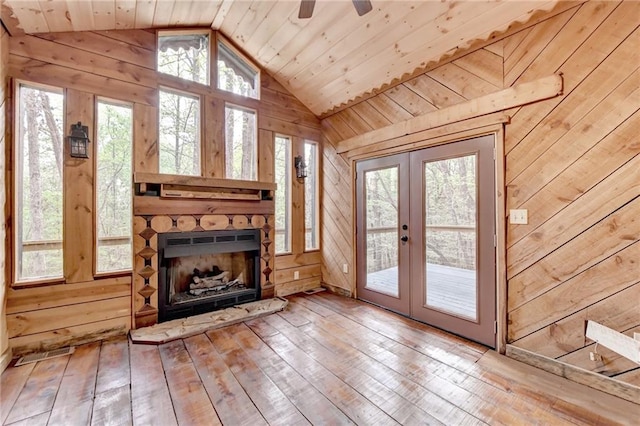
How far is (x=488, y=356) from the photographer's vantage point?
2393 millimetres

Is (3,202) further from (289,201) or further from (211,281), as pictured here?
(289,201)

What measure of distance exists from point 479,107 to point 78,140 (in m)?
3.76

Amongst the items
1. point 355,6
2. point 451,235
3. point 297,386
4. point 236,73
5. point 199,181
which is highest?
point 236,73

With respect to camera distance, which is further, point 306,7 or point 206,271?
point 206,271

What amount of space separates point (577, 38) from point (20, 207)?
475cm

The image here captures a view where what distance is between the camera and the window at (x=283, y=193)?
4.08 m

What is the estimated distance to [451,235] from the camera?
2836 mm

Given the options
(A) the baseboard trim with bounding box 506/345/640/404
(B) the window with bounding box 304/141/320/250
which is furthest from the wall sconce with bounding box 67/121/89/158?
(A) the baseboard trim with bounding box 506/345/640/404

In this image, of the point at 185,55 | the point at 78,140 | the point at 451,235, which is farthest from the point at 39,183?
the point at 451,235

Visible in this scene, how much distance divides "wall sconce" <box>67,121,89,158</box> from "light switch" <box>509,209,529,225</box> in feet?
13.0

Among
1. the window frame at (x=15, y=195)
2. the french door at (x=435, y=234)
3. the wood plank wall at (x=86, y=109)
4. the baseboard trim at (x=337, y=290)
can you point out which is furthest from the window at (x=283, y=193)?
the window frame at (x=15, y=195)

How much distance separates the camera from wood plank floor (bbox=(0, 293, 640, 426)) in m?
1.70

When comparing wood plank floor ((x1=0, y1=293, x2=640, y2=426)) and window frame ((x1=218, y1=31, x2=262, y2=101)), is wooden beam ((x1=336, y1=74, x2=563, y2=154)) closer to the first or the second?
window frame ((x1=218, y1=31, x2=262, y2=101))

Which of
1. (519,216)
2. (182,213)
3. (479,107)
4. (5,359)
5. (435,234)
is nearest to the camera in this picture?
(5,359)
